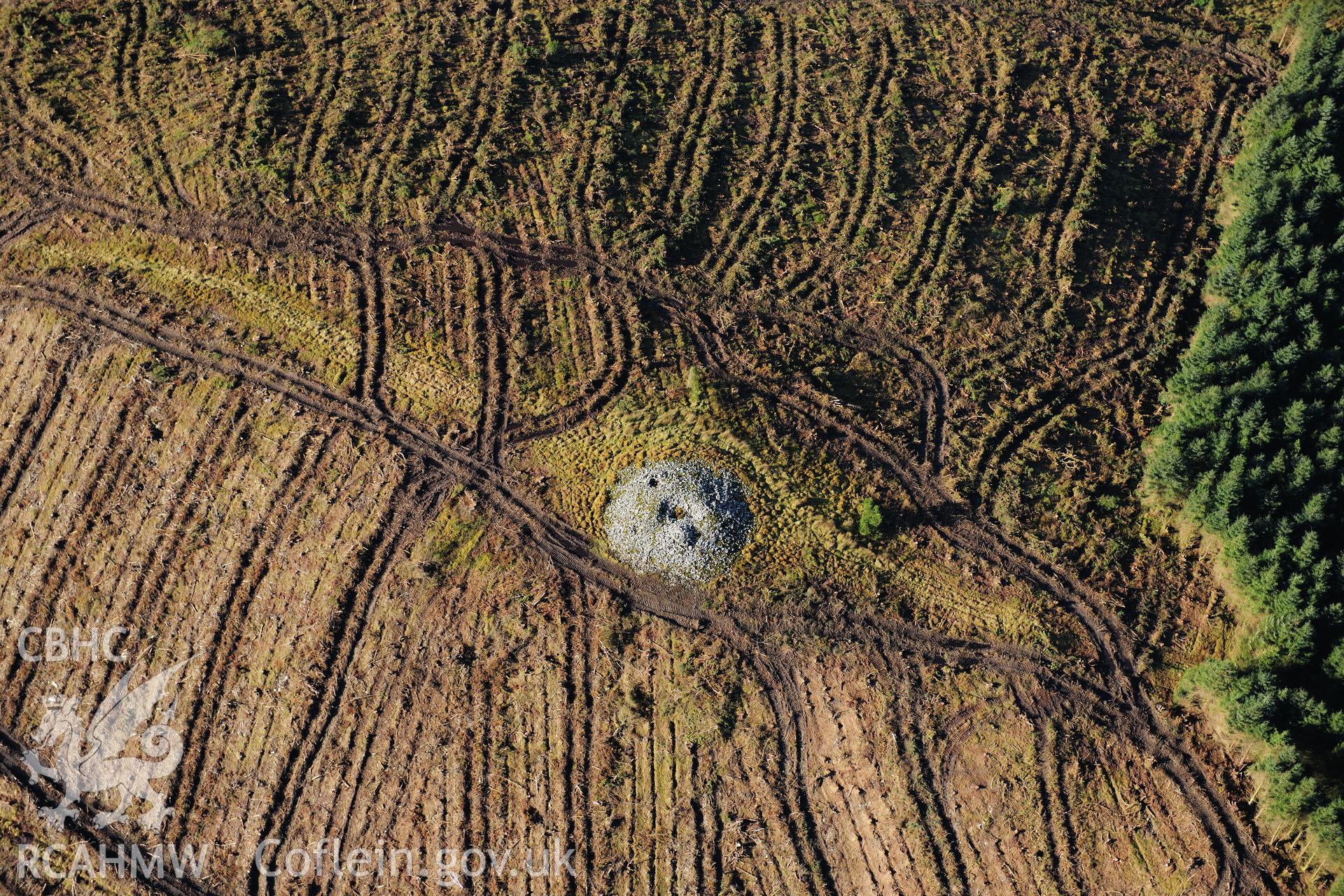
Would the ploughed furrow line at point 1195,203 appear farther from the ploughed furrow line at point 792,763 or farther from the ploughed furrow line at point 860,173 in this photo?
the ploughed furrow line at point 792,763

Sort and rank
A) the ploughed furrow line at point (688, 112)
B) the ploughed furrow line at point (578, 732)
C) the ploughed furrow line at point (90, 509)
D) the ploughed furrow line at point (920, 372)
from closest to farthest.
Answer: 1. the ploughed furrow line at point (578, 732)
2. the ploughed furrow line at point (90, 509)
3. the ploughed furrow line at point (920, 372)
4. the ploughed furrow line at point (688, 112)

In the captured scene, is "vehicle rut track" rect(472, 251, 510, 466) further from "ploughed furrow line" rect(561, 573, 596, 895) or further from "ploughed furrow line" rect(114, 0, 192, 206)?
"ploughed furrow line" rect(114, 0, 192, 206)

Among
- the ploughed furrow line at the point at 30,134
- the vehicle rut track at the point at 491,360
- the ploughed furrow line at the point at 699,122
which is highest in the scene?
the ploughed furrow line at the point at 699,122

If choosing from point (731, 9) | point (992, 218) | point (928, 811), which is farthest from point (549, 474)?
point (731, 9)

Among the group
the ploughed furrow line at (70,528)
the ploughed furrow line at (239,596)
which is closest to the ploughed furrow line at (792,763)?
the ploughed furrow line at (239,596)

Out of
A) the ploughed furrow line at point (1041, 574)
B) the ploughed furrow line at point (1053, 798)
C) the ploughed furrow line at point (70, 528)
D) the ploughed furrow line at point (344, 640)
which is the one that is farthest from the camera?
the ploughed furrow line at point (70, 528)

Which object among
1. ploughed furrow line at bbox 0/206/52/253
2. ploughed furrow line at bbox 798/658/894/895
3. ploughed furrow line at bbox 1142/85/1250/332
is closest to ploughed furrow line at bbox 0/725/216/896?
ploughed furrow line at bbox 0/206/52/253

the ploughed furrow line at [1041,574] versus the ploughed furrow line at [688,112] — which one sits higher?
the ploughed furrow line at [688,112]

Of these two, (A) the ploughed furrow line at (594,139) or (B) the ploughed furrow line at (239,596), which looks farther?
(A) the ploughed furrow line at (594,139)
